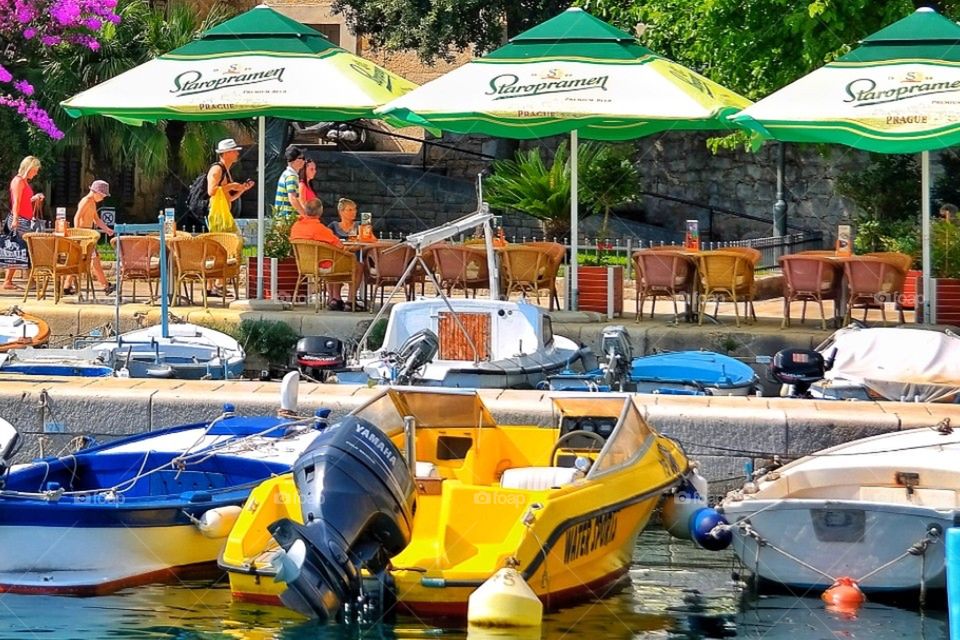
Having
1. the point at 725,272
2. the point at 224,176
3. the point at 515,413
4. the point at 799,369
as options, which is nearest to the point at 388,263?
the point at 224,176

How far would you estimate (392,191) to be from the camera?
104 ft

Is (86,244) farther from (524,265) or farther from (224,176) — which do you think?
(524,265)

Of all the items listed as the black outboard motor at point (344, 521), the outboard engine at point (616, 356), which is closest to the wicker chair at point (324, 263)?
the outboard engine at point (616, 356)

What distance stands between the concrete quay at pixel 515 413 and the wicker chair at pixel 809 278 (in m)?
3.98

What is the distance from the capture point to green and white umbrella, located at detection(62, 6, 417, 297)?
64.1 feet

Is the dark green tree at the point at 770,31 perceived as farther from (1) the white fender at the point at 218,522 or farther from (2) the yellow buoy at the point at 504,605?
(2) the yellow buoy at the point at 504,605

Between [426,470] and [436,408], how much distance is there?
839mm

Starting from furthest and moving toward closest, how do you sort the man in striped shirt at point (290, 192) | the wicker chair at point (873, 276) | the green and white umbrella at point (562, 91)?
the man in striped shirt at point (290, 192) → the green and white umbrella at point (562, 91) → the wicker chair at point (873, 276)

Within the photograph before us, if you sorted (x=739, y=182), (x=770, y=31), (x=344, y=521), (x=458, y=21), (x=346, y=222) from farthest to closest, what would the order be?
(x=739, y=182) → (x=458, y=21) → (x=770, y=31) → (x=346, y=222) → (x=344, y=521)

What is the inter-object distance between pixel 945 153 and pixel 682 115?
9431 mm

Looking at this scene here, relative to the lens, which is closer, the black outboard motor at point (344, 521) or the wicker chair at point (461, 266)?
the black outboard motor at point (344, 521)

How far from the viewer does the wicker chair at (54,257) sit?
2019 cm

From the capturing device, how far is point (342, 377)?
1680cm

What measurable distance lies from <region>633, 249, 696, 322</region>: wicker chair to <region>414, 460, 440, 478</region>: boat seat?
6580 mm
